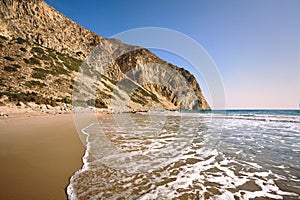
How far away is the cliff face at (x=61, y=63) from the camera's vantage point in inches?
979

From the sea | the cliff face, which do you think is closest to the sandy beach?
the sea

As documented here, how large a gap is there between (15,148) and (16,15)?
165ft

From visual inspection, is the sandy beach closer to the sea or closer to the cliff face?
the sea

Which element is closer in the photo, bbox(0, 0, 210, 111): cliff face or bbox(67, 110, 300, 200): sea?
bbox(67, 110, 300, 200): sea

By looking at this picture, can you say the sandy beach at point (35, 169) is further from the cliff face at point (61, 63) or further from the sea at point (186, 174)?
the cliff face at point (61, 63)

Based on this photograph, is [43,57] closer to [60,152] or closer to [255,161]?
[60,152]

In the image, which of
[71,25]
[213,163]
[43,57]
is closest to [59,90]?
[43,57]

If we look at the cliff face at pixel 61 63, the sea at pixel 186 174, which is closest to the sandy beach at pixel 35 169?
the sea at pixel 186 174

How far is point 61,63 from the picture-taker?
37.5 metres

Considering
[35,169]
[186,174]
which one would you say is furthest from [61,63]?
[186,174]

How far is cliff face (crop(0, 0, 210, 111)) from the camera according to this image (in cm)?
2488

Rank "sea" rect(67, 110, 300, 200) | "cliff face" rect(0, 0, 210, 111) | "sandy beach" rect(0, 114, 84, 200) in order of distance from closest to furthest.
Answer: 1. "sandy beach" rect(0, 114, 84, 200)
2. "sea" rect(67, 110, 300, 200)
3. "cliff face" rect(0, 0, 210, 111)

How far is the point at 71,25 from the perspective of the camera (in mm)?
56812

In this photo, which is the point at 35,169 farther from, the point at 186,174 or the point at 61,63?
the point at 61,63
